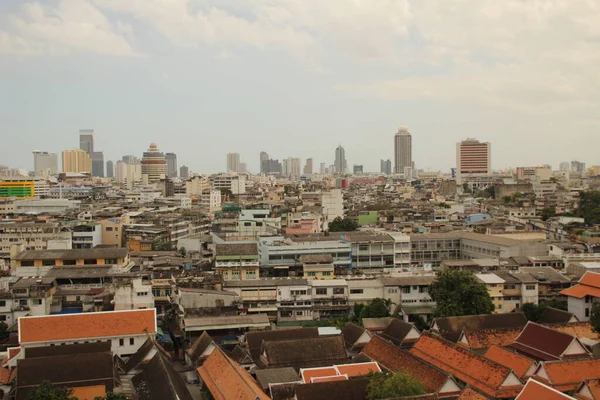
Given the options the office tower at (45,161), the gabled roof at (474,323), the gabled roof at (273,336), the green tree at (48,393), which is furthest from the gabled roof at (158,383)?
the office tower at (45,161)

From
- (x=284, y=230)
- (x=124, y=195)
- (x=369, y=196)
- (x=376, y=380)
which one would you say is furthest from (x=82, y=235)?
(x=369, y=196)

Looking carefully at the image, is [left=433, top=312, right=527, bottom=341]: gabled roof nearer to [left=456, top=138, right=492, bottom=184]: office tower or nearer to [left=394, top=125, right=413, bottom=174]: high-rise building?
[left=456, top=138, right=492, bottom=184]: office tower

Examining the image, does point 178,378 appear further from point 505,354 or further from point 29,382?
point 505,354

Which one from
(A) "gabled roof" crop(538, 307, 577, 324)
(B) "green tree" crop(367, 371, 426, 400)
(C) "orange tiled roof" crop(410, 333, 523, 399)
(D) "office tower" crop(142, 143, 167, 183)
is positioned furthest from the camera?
(D) "office tower" crop(142, 143, 167, 183)

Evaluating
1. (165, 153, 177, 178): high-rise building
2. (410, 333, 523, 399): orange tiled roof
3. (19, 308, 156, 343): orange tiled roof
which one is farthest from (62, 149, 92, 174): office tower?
(410, 333, 523, 399): orange tiled roof

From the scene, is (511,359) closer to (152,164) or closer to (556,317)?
(556,317)

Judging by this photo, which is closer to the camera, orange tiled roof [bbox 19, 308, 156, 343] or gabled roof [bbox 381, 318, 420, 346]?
orange tiled roof [bbox 19, 308, 156, 343]

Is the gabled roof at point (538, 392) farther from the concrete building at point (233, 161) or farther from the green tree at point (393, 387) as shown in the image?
the concrete building at point (233, 161)

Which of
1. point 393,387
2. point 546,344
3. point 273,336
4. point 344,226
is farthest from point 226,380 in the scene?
point 344,226
